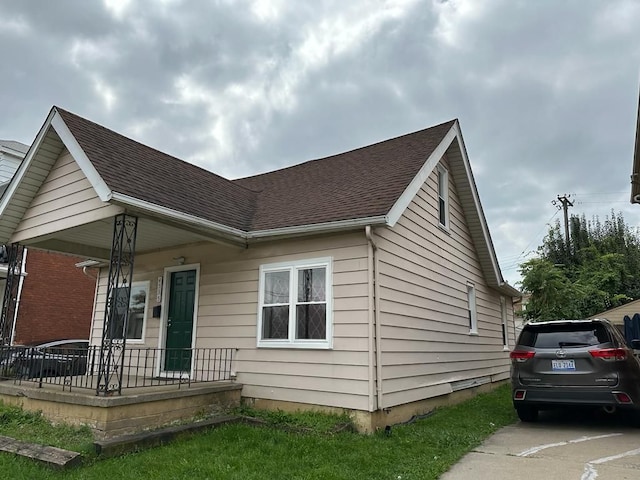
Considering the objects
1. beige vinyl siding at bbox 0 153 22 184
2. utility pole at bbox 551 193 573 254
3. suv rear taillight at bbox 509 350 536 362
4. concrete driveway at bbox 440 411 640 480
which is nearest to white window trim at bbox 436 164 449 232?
suv rear taillight at bbox 509 350 536 362

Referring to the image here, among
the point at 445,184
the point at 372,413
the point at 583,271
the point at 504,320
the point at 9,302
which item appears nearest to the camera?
the point at 372,413

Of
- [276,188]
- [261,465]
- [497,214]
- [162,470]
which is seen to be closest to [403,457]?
[261,465]

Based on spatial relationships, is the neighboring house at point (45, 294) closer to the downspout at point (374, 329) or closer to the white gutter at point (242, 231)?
the white gutter at point (242, 231)

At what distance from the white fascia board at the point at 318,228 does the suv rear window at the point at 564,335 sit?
296 centimetres

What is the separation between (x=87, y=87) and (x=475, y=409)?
13.2 meters

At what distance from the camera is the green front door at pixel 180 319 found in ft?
29.7

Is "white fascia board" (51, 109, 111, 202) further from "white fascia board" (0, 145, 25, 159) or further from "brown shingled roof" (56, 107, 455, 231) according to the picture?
"white fascia board" (0, 145, 25, 159)

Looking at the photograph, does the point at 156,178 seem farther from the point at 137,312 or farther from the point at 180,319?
the point at 137,312

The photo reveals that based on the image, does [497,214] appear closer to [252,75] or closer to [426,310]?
[252,75]

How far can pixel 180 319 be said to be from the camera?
30.3ft

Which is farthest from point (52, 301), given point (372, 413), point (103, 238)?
point (372, 413)

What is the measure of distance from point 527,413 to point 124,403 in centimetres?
621

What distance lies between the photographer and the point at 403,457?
540 centimetres

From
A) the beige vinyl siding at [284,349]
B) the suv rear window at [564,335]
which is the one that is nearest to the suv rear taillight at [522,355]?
the suv rear window at [564,335]
